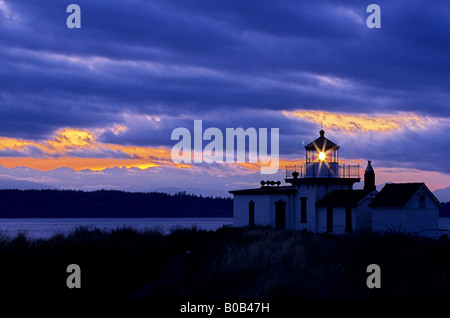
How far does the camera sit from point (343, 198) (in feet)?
122

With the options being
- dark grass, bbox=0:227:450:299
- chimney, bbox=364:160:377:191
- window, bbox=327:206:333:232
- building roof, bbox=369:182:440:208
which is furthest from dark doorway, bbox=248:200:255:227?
dark grass, bbox=0:227:450:299

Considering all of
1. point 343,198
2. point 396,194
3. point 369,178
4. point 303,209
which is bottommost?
point 303,209

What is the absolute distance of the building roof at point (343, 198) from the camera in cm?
3653

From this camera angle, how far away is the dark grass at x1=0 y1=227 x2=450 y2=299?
13.6 meters

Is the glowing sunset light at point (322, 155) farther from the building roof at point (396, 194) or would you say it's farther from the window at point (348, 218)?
the building roof at point (396, 194)

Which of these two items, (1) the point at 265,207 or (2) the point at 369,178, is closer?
(2) the point at 369,178

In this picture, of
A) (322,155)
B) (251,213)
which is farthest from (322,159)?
(251,213)

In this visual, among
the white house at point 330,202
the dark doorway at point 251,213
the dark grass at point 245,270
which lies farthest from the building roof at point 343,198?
the dark grass at point 245,270

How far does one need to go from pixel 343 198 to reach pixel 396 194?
3.49 m

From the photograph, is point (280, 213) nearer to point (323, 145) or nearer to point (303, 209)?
point (303, 209)

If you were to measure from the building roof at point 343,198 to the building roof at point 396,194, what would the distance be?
1.07 metres

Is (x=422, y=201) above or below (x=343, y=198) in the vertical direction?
below
